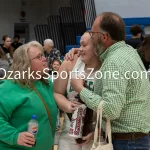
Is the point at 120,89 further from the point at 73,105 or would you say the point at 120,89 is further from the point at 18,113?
the point at 18,113

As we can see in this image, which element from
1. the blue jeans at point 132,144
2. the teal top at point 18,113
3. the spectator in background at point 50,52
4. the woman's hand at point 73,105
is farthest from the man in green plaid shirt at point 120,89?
the spectator in background at point 50,52

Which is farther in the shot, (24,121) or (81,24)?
(81,24)

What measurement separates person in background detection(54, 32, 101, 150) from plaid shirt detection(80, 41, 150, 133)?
31 centimetres

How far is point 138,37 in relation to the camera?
527 centimetres

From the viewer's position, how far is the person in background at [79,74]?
2.30 metres

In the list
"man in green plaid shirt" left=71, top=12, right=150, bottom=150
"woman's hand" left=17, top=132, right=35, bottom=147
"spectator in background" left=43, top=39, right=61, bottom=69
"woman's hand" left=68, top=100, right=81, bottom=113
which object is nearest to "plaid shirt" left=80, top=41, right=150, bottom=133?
"man in green plaid shirt" left=71, top=12, right=150, bottom=150

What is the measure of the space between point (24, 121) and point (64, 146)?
0.35 metres

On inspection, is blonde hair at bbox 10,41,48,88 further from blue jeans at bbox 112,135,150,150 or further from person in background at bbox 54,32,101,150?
blue jeans at bbox 112,135,150,150

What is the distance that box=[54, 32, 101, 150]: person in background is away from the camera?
230 centimetres

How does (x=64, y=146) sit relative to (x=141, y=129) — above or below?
below

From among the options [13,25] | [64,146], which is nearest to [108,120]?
[64,146]

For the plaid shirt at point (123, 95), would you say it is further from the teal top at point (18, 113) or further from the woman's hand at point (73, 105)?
the teal top at point (18, 113)

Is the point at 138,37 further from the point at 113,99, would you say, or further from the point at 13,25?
the point at 13,25

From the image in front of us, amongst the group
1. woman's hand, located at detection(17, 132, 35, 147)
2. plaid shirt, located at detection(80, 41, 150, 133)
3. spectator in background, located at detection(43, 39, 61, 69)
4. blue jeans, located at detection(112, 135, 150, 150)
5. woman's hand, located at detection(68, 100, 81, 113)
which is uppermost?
plaid shirt, located at detection(80, 41, 150, 133)
